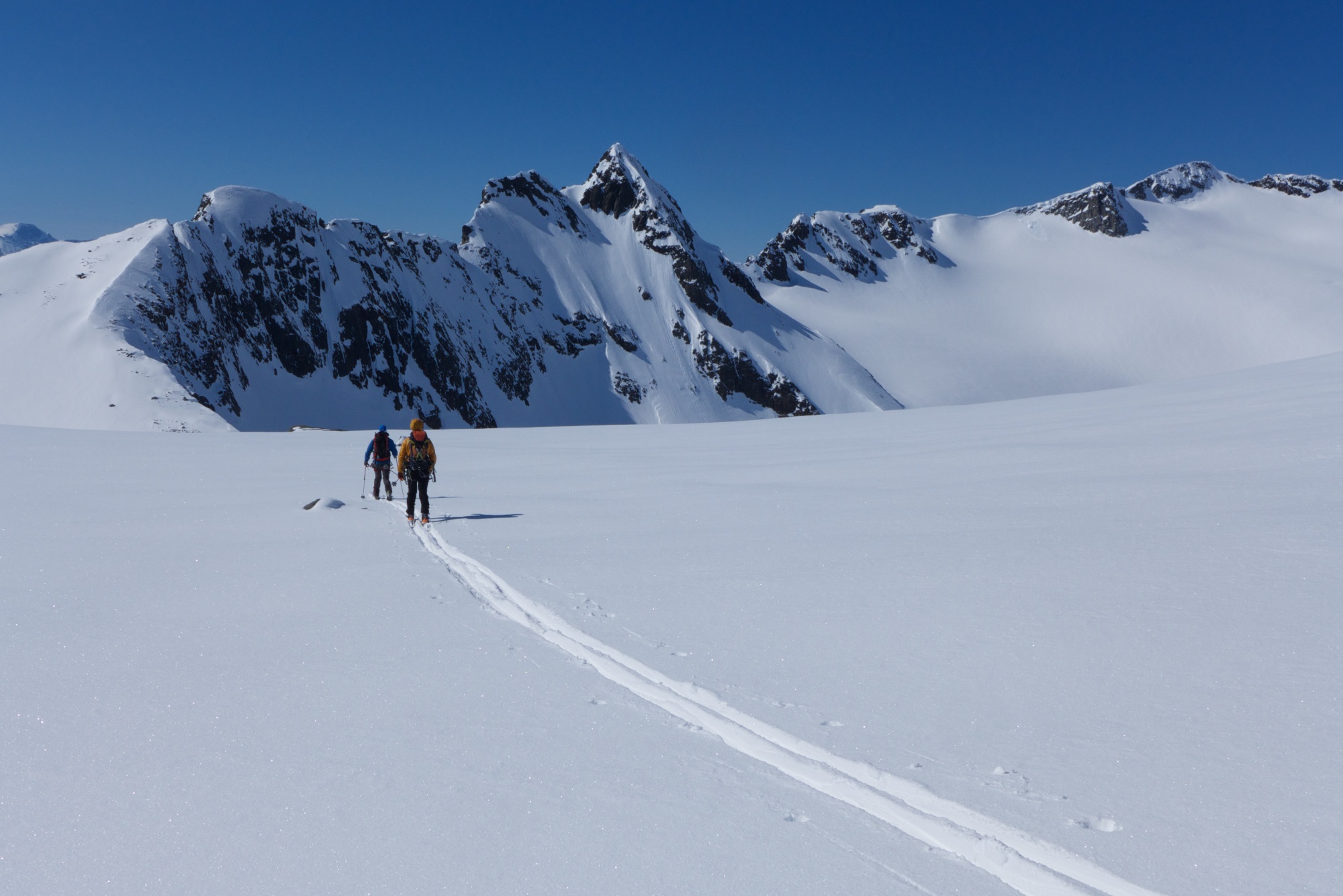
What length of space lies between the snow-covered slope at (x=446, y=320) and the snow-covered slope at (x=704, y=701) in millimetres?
53116

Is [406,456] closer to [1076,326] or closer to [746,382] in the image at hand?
[746,382]

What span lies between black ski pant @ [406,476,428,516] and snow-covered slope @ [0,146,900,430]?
47744mm

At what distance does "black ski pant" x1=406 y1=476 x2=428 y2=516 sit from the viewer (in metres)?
13.0

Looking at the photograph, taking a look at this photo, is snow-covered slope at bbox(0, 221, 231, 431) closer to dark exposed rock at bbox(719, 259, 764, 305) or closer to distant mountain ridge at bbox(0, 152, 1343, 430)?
distant mountain ridge at bbox(0, 152, 1343, 430)

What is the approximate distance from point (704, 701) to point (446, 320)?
399ft

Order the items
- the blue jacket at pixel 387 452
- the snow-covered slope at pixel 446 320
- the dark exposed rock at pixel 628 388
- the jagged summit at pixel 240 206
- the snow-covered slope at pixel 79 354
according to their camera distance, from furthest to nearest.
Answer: the dark exposed rock at pixel 628 388, the jagged summit at pixel 240 206, the snow-covered slope at pixel 446 320, the snow-covered slope at pixel 79 354, the blue jacket at pixel 387 452

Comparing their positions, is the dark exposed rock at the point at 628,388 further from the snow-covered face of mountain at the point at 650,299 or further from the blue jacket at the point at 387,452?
the blue jacket at the point at 387,452

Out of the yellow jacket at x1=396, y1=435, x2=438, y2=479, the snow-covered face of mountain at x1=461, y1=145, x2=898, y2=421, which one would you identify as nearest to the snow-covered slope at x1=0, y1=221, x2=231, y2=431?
the yellow jacket at x1=396, y1=435, x2=438, y2=479

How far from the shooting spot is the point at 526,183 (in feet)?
520

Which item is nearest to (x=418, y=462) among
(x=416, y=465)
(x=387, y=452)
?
(x=416, y=465)

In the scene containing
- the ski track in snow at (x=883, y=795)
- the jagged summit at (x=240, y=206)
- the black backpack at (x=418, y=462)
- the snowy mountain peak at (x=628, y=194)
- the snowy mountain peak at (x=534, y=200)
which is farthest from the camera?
the snowy mountain peak at (x=628, y=194)

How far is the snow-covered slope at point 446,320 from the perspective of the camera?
239ft

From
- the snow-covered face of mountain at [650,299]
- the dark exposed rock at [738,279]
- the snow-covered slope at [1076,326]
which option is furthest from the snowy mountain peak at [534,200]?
the snow-covered slope at [1076,326]

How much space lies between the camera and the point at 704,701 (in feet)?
16.7
